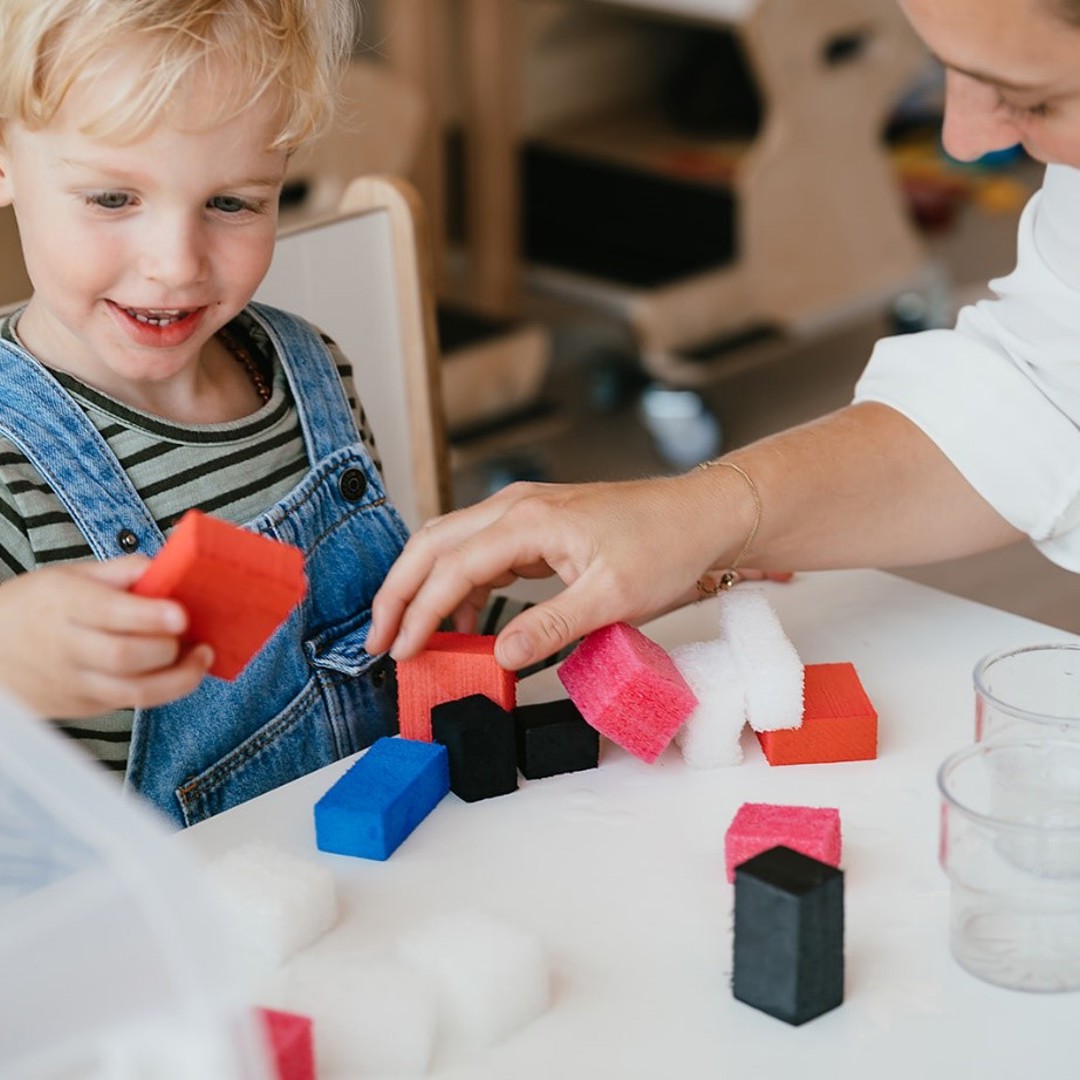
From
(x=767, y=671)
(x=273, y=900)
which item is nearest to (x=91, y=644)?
(x=273, y=900)

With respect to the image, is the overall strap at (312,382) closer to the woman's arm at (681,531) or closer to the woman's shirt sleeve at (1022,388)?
the woman's arm at (681,531)

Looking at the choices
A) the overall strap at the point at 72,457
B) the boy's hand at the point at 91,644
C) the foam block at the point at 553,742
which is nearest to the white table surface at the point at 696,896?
the foam block at the point at 553,742

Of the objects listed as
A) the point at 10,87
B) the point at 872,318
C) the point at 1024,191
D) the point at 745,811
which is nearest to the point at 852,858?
the point at 745,811

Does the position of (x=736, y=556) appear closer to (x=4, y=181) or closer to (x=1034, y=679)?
(x=1034, y=679)

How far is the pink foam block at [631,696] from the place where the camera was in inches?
31.7

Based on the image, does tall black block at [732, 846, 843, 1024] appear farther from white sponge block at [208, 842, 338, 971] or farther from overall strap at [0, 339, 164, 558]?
overall strap at [0, 339, 164, 558]

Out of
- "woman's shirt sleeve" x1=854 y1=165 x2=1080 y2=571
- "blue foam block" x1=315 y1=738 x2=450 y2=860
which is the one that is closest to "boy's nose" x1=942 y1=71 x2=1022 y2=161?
"woman's shirt sleeve" x1=854 y1=165 x2=1080 y2=571

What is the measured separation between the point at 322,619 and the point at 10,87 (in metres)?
0.38

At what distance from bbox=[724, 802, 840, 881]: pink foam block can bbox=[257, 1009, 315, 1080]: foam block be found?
211 millimetres

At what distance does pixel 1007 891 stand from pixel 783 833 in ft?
0.34

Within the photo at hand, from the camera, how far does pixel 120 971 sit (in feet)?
1.38

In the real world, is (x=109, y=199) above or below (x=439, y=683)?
above

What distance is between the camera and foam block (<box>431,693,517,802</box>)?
0.80 m

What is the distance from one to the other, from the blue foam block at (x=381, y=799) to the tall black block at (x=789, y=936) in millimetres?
184
